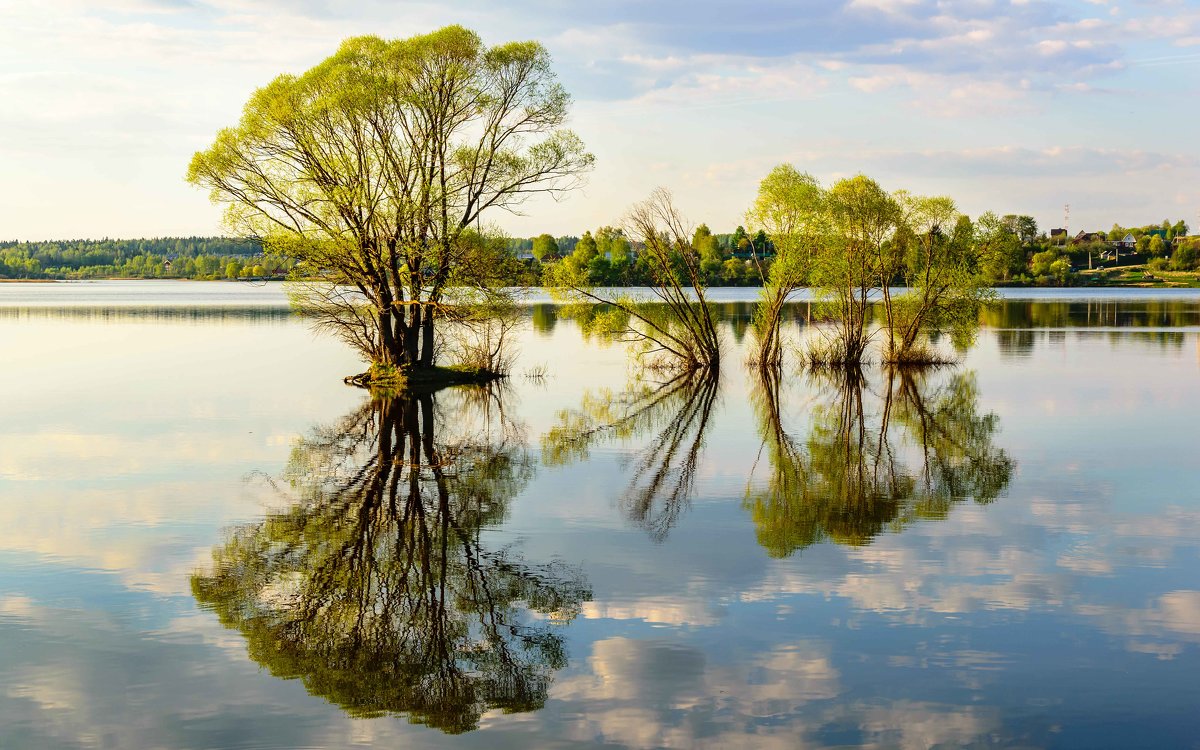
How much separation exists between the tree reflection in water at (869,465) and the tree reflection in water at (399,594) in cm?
472

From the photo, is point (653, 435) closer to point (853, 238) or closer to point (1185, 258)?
point (853, 238)

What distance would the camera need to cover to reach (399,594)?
1416cm

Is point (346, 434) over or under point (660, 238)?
under

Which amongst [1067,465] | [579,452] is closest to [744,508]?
[579,452]

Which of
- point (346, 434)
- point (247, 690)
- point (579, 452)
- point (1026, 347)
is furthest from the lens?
point (1026, 347)

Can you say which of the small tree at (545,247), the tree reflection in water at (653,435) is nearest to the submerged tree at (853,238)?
the tree reflection in water at (653,435)

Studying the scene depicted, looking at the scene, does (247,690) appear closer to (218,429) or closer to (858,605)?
(858,605)

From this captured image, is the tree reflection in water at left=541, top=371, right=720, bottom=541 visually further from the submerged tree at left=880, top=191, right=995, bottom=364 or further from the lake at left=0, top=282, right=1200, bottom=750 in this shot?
the submerged tree at left=880, top=191, right=995, bottom=364

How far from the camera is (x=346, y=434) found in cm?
2825

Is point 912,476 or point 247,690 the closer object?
point 247,690

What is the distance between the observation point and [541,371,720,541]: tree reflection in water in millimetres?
19922

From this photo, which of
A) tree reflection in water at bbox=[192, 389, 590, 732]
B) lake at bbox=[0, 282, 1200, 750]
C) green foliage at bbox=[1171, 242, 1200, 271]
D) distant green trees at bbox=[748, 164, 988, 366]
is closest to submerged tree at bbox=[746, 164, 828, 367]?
distant green trees at bbox=[748, 164, 988, 366]

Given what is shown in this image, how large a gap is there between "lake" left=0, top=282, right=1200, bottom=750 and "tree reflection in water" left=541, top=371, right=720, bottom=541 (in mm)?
169

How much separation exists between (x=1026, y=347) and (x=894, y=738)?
177ft
